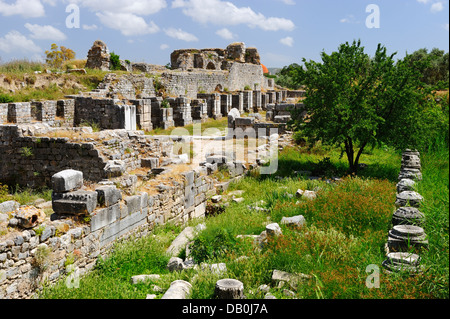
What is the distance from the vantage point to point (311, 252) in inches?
250

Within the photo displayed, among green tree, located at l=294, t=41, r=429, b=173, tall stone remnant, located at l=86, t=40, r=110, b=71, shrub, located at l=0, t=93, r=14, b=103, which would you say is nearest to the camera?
green tree, located at l=294, t=41, r=429, b=173

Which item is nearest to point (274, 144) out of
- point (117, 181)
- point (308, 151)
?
point (308, 151)

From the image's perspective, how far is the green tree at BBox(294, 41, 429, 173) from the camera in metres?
12.5

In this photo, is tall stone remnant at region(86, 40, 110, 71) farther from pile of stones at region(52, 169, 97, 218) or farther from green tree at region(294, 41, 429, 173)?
pile of stones at region(52, 169, 97, 218)

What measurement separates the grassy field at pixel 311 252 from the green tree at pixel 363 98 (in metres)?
2.51

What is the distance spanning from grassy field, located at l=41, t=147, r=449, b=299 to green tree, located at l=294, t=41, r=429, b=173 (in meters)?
2.51

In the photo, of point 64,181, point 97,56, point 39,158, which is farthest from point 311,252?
point 97,56

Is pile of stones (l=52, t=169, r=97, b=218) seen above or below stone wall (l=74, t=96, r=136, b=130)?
below

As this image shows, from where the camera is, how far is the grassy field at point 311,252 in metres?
5.05

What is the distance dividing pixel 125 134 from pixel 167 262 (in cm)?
706

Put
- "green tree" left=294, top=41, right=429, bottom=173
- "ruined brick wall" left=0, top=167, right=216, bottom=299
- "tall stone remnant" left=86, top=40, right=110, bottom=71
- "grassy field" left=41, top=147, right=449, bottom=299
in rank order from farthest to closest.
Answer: "tall stone remnant" left=86, top=40, right=110, bottom=71 < "green tree" left=294, top=41, right=429, bottom=173 < "ruined brick wall" left=0, top=167, right=216, bottom=299 < "grassy field" left=41, top=147, right=449, bottom=299

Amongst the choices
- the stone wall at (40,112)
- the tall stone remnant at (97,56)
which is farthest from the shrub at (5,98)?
the tall stone remnant at (97,56)

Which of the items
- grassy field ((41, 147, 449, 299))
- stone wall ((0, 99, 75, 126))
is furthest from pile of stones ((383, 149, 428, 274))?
stone wall ((0, 99, 75, 126))
